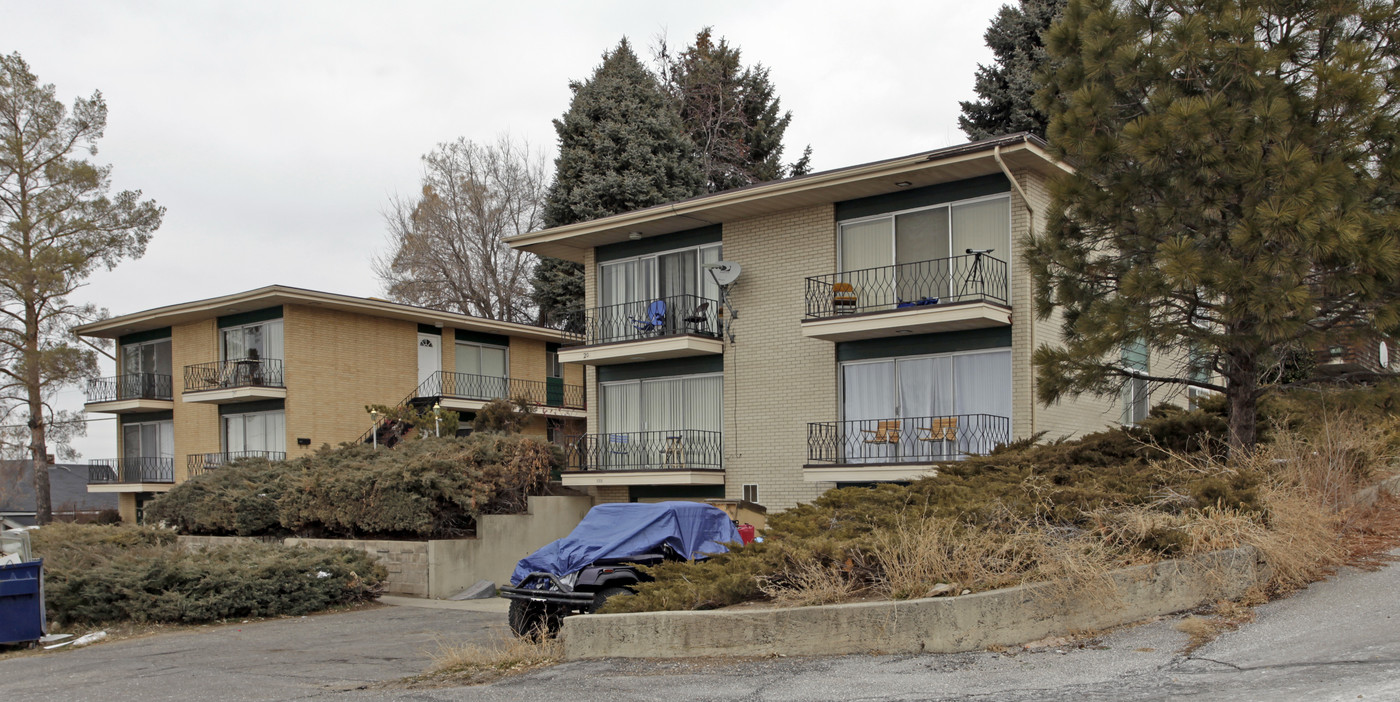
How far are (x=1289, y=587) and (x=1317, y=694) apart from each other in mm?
3593

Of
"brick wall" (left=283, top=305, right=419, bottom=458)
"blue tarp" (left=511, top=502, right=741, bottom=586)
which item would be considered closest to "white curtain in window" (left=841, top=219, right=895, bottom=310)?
"blue tarp" (left=511, top=502, right=741, bottom=586)

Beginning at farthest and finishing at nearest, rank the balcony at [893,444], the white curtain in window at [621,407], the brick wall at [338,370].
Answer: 1. the brick wall at [338,370]
2. the white curtain in window at [621,407]
3. the balcony at [893,444]

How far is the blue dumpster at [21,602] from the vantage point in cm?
1454

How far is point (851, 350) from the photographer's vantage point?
2114cm

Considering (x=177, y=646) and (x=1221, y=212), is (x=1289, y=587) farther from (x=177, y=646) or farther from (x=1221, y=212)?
(x=177, y=646)

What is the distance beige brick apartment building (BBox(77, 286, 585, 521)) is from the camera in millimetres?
30844

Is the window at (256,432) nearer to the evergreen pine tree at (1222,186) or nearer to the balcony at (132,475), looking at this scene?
the balcony at (132,475)

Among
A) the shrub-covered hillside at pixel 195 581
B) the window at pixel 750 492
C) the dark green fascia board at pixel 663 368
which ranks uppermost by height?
the dark green fascia board at pixel 663 368

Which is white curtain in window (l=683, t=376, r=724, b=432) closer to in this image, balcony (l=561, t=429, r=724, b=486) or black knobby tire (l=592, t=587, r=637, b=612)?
Result: balcony (l=561, t=429, r=724, b=486)

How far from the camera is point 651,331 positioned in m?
23.4

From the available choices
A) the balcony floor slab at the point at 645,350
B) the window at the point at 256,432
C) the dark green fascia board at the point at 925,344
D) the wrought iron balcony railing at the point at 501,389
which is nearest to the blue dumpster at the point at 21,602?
the balcony floor slab at the point at 645,350

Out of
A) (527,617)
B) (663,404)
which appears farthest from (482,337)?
(527,617)

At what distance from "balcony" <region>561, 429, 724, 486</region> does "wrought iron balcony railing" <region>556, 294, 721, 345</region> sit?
2.07 m

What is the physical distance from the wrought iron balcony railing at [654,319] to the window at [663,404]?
1.03 m
